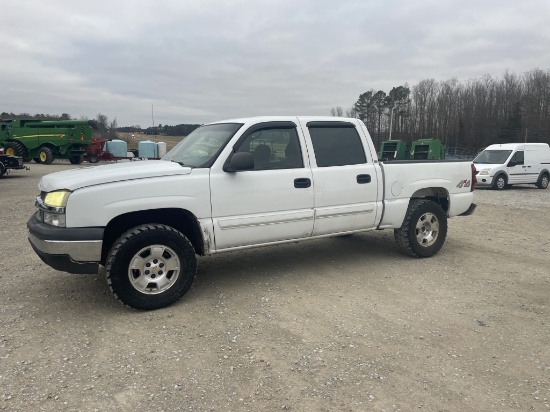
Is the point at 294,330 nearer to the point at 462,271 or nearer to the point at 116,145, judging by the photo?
the point at 462,271

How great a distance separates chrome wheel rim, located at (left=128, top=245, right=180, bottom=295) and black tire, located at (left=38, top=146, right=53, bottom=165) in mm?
26609

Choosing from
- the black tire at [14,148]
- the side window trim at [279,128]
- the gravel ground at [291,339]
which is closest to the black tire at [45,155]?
the black tire at [14,148]

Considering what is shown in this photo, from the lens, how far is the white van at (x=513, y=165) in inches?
680

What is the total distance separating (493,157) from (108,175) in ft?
58.6

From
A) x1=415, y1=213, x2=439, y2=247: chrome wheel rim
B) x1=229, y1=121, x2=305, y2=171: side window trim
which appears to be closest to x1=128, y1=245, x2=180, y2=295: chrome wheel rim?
x1=229, y1=121, x2=305, y2=171: side window trim

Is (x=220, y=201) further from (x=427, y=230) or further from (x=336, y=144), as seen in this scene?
(x=427, y=230)

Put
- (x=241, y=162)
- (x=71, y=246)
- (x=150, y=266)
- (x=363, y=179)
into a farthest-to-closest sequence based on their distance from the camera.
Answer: (x=363, y=179)
(x=241, y=162)
(x=150, y=266)
(x=71, y=246)

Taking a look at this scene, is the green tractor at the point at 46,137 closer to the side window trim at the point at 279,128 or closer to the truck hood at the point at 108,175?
the truck hood at the point at 108,175

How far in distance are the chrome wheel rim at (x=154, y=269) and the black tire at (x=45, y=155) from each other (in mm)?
26609

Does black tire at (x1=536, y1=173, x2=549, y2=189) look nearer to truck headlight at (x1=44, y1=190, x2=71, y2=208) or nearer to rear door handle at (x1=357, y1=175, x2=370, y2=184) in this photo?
rear door handle at (x1=357, y1=175, x2=370, y2=184)

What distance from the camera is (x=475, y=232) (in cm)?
805

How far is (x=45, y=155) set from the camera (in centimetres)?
2702

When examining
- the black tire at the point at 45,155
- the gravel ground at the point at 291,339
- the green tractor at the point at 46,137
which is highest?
the green tractor at the point at 46,137

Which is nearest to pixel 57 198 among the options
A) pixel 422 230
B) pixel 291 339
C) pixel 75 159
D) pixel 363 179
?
pixel 291 339
